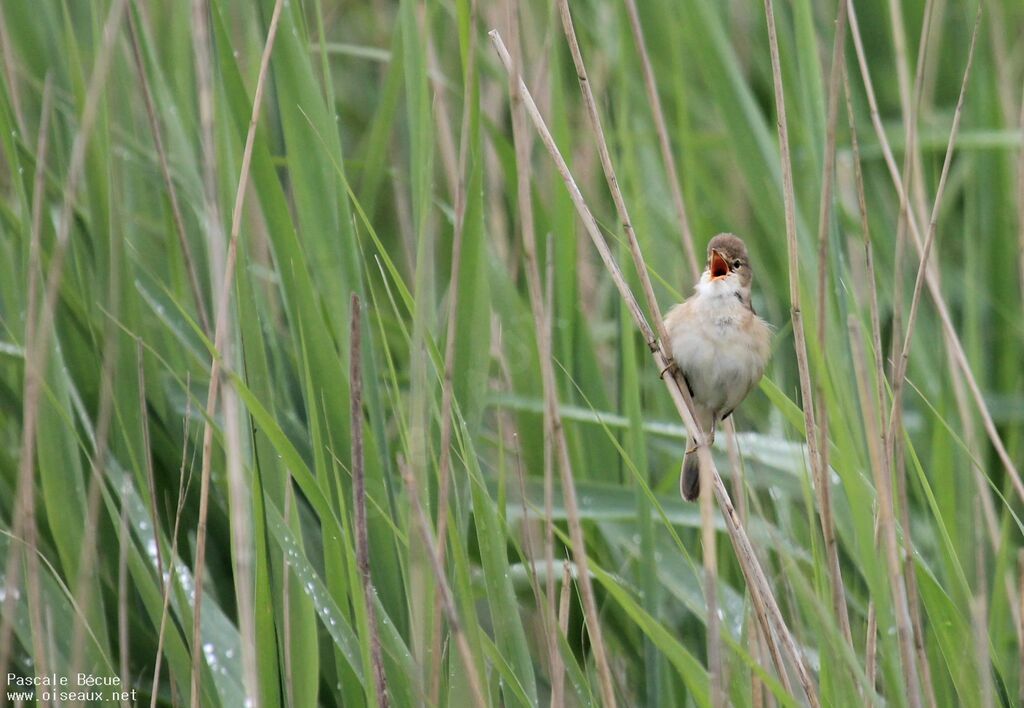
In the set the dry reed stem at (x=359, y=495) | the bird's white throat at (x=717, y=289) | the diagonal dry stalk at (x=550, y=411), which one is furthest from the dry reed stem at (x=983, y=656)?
the bird's white throat at (x=717, y=289)

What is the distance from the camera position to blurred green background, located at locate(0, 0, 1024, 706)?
1.70 meters

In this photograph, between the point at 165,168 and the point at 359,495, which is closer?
the point at 359,495

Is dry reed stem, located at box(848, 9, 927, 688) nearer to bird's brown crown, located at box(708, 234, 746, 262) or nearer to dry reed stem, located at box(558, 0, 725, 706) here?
dry reed stem, located at box(558, 0, 725, 706)

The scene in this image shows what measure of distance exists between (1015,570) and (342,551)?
160 centimetres

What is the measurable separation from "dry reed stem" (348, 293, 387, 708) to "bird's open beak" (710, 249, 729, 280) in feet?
3.78

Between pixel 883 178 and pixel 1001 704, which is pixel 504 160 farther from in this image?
pixel 1001 704

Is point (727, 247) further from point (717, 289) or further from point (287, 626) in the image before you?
point (287, 626)

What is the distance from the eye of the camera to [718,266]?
98.0 inches

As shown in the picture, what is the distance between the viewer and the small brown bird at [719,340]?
95.1 inches

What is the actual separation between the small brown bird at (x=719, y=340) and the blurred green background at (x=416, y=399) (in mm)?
124

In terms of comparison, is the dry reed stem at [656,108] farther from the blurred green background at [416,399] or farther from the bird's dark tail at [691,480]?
the bird's dark tail at [691,480]

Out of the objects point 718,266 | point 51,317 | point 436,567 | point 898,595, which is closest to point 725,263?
point 718,266

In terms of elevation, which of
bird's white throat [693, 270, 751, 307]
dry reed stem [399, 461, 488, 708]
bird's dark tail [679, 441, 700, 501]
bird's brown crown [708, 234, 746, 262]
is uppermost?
bird's brown crown [708, 234, 746, 262]

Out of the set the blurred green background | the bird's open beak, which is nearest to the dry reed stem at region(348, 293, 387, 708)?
the blurred green background
